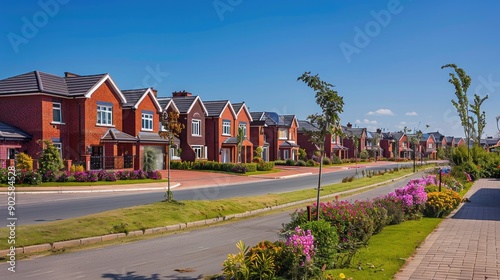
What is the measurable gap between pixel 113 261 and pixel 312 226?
4552 millimetres

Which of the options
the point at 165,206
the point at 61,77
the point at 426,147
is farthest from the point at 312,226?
the point at 426,147

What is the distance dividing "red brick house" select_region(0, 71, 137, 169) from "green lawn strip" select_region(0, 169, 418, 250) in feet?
62.9

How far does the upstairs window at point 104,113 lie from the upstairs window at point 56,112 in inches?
122

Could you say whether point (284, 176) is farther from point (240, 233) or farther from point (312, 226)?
point (312, 226)

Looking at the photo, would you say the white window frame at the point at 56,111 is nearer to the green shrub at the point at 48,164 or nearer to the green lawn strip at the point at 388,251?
the green shrub at the point at 48,164

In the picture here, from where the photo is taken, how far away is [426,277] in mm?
8258

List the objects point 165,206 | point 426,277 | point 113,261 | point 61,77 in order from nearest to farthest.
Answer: point 426,277
point 113,261
point 165,206
point 61,77

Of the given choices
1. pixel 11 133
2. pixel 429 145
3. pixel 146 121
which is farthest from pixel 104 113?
pixel 429 145

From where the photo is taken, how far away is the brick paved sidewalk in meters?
8.53

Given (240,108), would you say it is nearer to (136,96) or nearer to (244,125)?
(244,125)

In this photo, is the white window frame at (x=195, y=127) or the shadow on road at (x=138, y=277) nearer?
the shadow on road at (x=138, y=277)

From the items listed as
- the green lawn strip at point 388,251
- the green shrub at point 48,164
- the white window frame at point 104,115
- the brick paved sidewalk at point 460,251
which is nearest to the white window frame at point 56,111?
the white window frame at point 104,115

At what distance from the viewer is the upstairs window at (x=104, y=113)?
120 ft

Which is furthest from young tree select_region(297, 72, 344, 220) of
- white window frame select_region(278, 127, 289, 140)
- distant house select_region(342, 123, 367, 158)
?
distant house select_region(342, 123, 367, 158)
